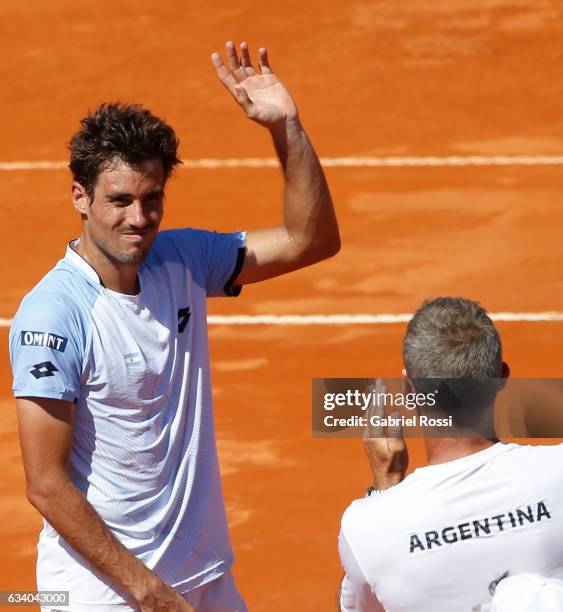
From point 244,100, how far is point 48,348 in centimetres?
125

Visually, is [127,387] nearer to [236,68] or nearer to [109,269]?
[109,269]

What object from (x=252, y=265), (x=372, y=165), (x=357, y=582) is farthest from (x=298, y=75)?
(x=357, y=582)

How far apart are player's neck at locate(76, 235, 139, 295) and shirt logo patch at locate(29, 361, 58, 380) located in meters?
0.43

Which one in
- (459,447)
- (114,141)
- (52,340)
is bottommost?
(459,447)

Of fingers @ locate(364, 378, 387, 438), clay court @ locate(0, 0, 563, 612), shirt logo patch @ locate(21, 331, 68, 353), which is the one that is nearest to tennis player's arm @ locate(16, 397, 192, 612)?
shirt logo patch @ locate(21, 331, 68, 353)

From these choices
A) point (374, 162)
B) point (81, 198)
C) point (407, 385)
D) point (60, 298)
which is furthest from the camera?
point (374, 162)

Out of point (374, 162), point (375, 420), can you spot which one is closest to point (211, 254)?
point (375, 420)

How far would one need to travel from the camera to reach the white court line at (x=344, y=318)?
32.6ft

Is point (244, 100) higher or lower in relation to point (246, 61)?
lower

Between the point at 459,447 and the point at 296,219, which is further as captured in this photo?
the point at 296,219

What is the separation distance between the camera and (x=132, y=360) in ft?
13.0

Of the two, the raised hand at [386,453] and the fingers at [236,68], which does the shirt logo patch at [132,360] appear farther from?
the fingers at [236,68]

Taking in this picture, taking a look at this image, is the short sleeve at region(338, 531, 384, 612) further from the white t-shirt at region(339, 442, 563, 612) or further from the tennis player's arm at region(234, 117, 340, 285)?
the tennis player's arm at region(234, 117, 340, 285)

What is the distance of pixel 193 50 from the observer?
14664mm
